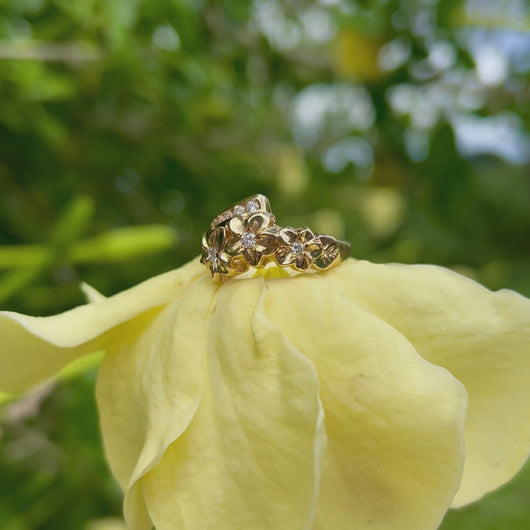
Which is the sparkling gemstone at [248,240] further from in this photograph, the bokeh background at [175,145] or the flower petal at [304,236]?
the bokeh background at [175,145]

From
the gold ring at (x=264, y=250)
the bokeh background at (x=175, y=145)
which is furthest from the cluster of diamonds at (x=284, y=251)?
the bokeh background at (x=175, y=145)

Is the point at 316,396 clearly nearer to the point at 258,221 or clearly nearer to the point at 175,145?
the point at 258,221

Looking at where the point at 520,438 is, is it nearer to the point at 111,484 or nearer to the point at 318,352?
the point at 318,352

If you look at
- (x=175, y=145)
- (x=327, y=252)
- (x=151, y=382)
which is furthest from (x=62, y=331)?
(x=175, y=145)

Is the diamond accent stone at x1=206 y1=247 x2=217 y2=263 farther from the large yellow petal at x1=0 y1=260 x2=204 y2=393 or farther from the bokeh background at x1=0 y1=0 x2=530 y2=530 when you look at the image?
the bokeh background at x1=0 y1=0 x2=530 y2=530

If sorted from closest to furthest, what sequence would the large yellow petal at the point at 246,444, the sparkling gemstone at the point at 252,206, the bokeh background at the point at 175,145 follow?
the large yellow petal at the point at 246,444, the sparkling gemstone at the point at 252,206, the bokeh background at the point at 175,145

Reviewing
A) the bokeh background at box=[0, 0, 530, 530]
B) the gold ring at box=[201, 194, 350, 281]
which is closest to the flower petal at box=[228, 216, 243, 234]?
the gold ring at box=[201, 194, 350, 281]
